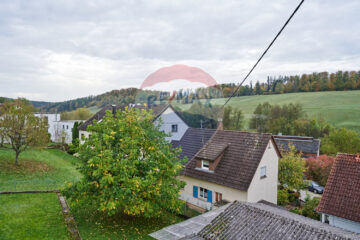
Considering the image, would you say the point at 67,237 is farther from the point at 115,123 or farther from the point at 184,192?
the point at 184,192

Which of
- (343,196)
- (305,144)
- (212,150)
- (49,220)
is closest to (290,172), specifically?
(212,150)

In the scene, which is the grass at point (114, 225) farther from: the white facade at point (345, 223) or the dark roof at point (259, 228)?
the white facade at point (345, 223)

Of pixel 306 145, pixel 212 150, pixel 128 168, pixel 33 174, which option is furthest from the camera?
pixel 306 145

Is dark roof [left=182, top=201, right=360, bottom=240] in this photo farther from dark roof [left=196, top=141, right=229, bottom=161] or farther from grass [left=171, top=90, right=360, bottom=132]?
grass [left=171, top=90, right=360, bottom=132]

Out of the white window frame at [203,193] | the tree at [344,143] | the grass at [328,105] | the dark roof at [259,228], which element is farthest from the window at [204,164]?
the grass at [328,105]

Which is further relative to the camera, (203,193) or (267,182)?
(203,193)

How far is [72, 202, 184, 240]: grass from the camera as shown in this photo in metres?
10.6

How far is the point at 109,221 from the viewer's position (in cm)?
1212

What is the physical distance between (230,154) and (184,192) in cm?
453

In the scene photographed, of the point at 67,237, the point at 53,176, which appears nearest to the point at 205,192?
the point at 67,237

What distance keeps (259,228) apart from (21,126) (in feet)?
69.7

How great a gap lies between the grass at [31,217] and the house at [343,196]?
12277 millimetres

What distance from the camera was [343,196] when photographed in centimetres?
1141

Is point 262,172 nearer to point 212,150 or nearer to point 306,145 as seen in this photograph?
point 212,150
